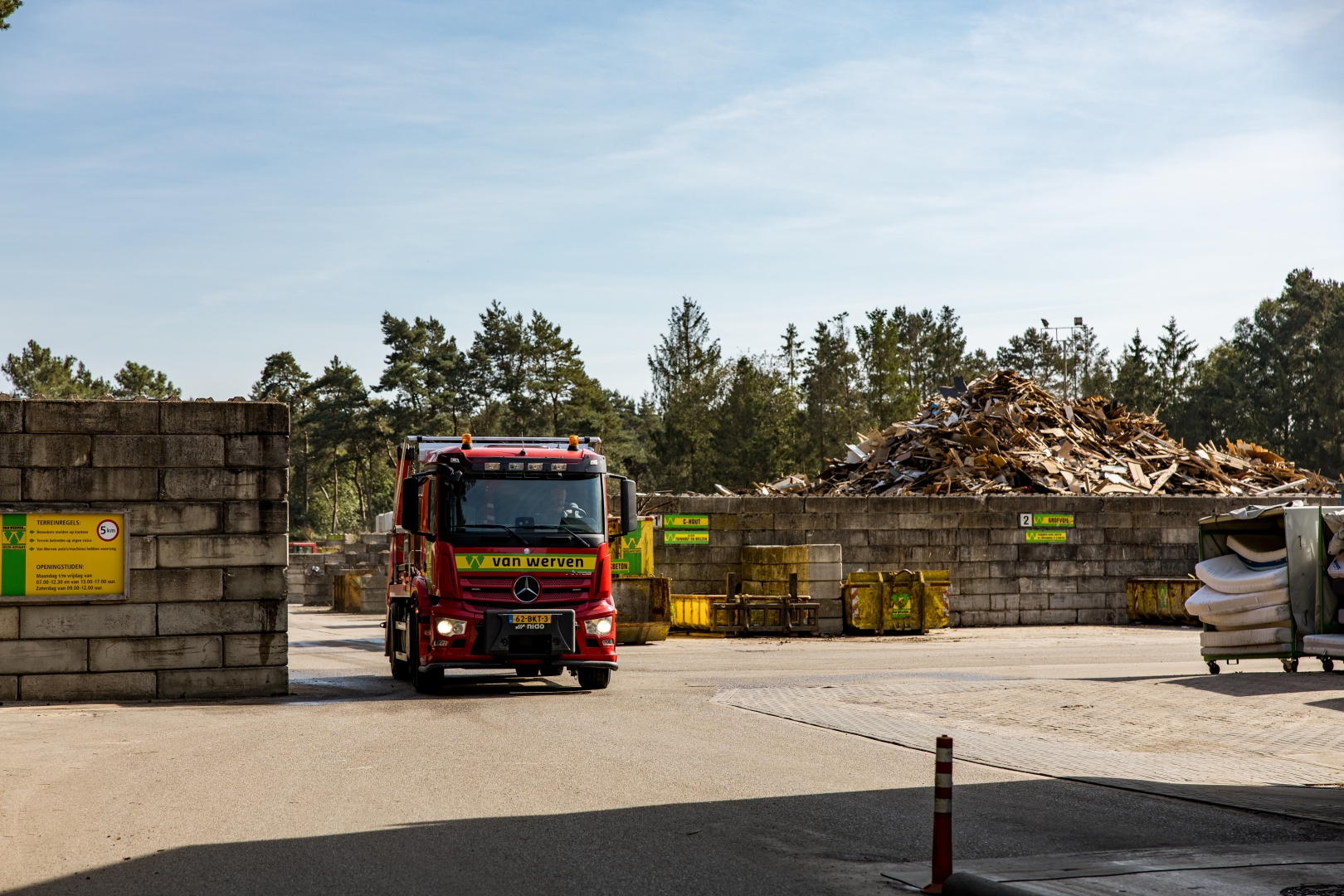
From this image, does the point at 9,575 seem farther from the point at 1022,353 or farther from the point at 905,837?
the point at 1022,353

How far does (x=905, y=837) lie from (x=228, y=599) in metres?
9.47

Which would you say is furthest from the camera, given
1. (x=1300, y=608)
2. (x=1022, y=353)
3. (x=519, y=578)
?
(x=1022, y=353)

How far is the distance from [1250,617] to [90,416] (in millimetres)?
14237

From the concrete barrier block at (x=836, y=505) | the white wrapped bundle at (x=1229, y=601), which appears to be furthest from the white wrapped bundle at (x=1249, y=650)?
the concrete barrier block at (x=836, y=505)

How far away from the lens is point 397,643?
56.6 ft

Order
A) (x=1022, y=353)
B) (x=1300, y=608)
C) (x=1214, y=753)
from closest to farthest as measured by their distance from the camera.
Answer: (x=1214, y=753) < (x=1300, y=608) < (x=1022, y=353)

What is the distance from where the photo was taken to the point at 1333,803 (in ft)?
27.9

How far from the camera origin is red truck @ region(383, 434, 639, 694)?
1445 cm

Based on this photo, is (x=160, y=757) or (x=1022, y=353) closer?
(x=160, y=757)

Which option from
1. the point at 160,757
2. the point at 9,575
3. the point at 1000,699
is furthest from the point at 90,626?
the point at 1000,699

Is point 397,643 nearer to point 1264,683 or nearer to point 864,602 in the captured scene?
point 1264,683

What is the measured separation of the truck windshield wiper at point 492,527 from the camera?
14578mm

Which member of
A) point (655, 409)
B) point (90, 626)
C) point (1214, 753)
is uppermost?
point (655, 409)

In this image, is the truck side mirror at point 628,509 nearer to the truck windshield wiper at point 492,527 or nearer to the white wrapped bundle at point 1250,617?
the truck windshield wiper at point 492,527
